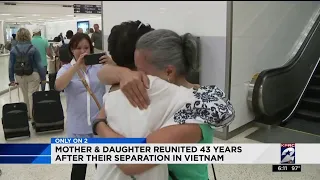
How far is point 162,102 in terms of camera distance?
0.91 meters

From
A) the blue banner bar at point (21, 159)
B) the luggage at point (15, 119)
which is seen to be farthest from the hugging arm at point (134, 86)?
the luggage at point (15, 119)

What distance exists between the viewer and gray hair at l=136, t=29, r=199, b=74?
0.85m

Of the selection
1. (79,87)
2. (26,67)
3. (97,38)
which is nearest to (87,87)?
(79,87)

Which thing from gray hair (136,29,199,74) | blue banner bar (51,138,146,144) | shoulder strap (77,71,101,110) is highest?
gray hair (136,29,199,74)

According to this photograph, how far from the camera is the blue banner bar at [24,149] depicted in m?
1.33

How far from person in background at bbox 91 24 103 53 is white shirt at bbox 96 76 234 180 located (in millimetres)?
446

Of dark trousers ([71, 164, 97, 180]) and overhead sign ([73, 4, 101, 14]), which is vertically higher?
overhead sign ([73, 4, 101, 14])

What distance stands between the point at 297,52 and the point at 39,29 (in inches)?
141

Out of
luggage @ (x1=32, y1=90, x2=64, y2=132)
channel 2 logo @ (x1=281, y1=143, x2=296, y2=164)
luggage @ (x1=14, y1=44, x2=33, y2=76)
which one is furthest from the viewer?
luggage @ (x1=32, y1=90, x2=64, y2=132)

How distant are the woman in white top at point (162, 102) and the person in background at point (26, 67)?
71 cm

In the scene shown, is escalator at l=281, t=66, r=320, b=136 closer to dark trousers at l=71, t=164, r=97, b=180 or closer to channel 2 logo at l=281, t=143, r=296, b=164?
channel 2 logo at l=281, t=143, r=296, b=164

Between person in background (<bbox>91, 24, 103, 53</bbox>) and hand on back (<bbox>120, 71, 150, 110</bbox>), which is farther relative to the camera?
person in background (<bbox>91, 24, 103, 53</bbox>)

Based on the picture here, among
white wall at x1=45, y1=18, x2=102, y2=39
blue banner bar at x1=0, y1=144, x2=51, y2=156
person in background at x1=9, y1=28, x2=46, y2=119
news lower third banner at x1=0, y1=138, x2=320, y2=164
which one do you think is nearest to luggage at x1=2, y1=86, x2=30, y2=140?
person in background at x1=9, y1=28, x2=46, y2=119

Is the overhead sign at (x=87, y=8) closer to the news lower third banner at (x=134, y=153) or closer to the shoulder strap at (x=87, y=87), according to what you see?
the shoulder strap at (x=87, y=87)
